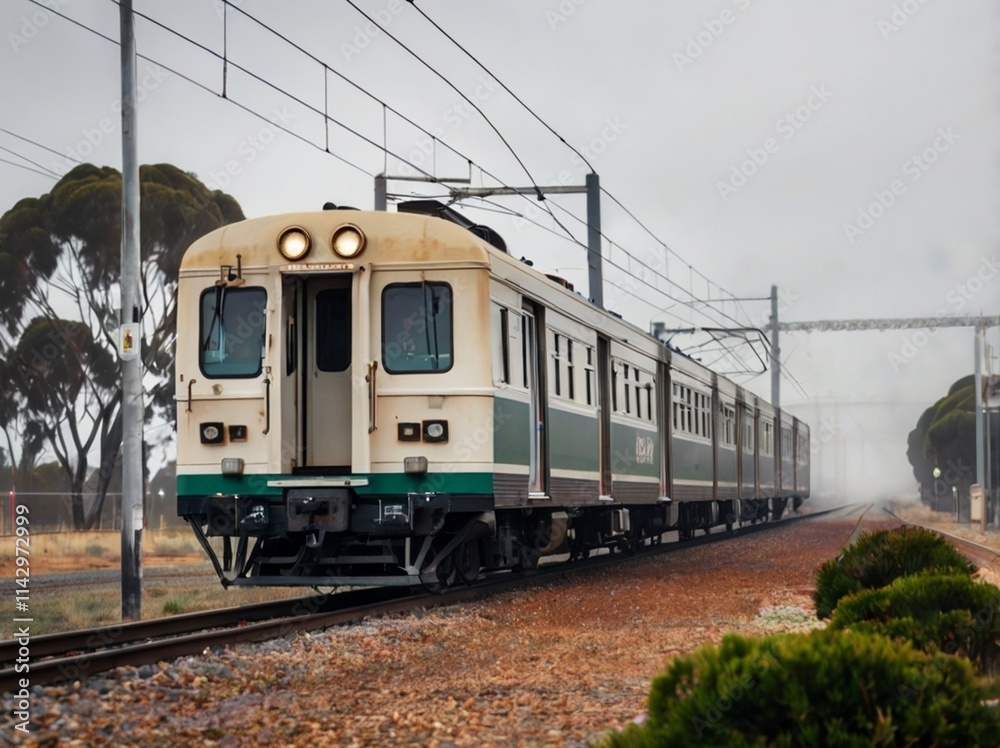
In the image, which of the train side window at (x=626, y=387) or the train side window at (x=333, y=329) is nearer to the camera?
the train side window at (x=333, y=329)

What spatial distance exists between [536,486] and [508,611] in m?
1.77

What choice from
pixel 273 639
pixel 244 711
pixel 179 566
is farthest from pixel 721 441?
pixel 244 711

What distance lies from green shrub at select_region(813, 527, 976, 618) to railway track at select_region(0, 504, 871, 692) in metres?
3.43

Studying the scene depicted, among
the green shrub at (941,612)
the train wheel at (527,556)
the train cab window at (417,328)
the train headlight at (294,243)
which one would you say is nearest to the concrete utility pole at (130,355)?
the train headlight at (294,243)

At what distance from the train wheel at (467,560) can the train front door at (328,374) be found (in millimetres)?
1528

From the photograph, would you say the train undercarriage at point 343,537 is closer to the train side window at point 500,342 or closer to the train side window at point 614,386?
the train side window at point 500,342

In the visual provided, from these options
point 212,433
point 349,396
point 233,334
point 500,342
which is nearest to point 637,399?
point 500,342

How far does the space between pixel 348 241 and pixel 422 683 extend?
4973 mm

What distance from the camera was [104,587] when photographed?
1823 centimetres

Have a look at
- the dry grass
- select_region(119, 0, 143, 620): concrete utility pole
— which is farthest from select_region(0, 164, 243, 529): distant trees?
select_region(119, 0, 143, 620): concrete utility pole

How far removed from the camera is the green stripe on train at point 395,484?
1141 centimetres

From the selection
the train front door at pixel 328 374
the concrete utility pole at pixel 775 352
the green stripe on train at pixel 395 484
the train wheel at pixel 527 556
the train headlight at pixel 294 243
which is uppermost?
the concrete utility pole at pixel 775 352

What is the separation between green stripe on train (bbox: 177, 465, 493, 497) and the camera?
11.4 m

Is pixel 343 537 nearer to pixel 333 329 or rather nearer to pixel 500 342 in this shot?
pixel 333 329
